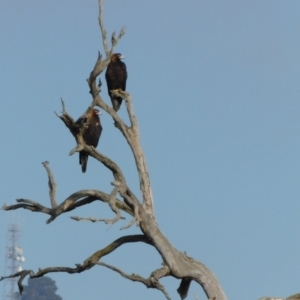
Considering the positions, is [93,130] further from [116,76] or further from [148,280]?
[148,280]

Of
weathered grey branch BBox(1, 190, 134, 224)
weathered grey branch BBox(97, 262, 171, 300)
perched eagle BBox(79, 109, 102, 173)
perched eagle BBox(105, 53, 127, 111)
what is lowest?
weathered grey branch BBox(97, 262, 171, 300)

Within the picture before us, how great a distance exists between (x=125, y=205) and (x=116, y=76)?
13.3 feet

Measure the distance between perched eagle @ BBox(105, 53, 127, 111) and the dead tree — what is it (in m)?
2.62

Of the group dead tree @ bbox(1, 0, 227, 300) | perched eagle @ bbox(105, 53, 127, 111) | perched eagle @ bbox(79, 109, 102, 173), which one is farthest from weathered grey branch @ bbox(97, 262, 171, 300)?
perched eagle @ bbox(79, 109, 102, 173)

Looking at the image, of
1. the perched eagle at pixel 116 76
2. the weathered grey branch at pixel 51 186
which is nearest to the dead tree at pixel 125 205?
the weathered grey branch at pixel 51 186

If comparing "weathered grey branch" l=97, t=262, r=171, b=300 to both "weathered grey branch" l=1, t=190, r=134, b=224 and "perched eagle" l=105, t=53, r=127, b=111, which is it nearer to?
"weathered grey branch" l=1, t=190, r=134, b=224

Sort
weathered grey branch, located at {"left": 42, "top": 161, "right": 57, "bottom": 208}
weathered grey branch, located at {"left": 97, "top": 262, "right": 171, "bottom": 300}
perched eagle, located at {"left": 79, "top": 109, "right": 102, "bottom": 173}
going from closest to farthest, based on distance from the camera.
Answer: weathered grey branch, located at {"left": 97, "top": 262, "right": 171, "bottom": 300}, weathered grey branch, located at {"left": 42, "top": 161, "right": 57, "bottom": 208}, perched eagle, located at {"left": 79, "top": 109, "right": 102, "bottom": 173}

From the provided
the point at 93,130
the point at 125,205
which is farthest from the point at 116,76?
the point at 125,205

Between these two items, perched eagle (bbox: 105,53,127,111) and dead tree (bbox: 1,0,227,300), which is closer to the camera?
dead tree (bbox: 1,0,227,300)

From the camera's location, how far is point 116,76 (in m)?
17.0

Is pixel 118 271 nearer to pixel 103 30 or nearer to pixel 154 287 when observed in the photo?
pixel 154 287

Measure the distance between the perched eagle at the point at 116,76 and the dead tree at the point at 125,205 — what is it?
2616 millimetres

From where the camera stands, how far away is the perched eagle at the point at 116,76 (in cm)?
1644

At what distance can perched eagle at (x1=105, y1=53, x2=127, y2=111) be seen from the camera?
16.4 m
